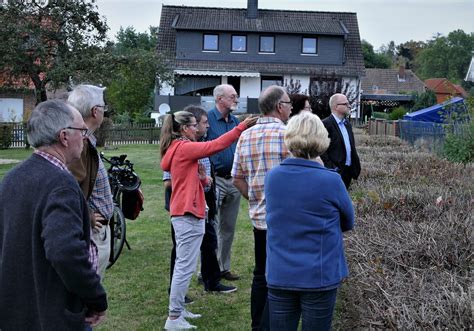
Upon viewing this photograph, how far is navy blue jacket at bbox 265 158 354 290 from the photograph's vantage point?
11.5 feet

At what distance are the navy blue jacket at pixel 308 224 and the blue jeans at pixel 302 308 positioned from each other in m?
0.09

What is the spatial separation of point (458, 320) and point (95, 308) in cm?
188

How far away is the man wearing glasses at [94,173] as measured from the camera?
390cm

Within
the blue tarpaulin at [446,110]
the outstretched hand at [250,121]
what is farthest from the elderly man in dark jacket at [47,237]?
the blue tarpaulin at [446,110]

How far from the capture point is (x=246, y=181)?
4863 millimetres

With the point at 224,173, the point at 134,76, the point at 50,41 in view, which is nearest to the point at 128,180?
the point at 224,173

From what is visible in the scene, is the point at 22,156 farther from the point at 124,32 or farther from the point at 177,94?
the point at 124,32

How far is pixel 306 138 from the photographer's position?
11.8 ft

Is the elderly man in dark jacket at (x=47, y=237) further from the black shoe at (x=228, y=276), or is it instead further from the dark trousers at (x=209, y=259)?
the black shoe at (x=228, y=276)

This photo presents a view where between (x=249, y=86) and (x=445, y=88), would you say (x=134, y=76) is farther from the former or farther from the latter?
(x=445, y=88)

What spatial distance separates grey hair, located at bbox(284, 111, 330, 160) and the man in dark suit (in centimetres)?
375

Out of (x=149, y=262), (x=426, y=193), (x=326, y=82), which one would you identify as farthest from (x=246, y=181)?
(x=326, y=82)

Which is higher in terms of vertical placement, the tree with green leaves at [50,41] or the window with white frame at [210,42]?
the window with white frame at [210,42]

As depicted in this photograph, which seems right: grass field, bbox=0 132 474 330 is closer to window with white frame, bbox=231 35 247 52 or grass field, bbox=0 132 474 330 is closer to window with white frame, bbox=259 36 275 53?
window with white frame, bbox=231 35 247 52
